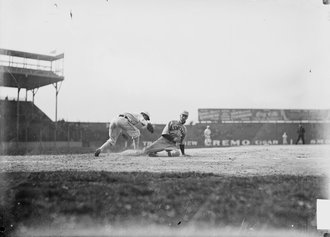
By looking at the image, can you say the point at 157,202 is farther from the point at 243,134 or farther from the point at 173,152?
the point at 243,134

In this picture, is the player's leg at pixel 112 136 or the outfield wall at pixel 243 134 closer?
the player's leg at pixel 112 136

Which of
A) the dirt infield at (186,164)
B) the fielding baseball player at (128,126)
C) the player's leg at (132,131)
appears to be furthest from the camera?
the player's leg at (132,131)

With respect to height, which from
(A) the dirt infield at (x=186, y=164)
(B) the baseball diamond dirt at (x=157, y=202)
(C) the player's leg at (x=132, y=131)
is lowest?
(B) the baseball diamond dirt at (x=157, y=202)

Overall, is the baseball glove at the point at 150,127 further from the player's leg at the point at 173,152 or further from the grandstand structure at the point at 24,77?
the grandstand structure at the point at 24,77

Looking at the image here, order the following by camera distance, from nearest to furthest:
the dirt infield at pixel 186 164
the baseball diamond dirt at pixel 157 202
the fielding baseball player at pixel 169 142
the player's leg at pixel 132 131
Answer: the baseball diamond dirt at pixel 157 202 → the dirt infield at pixel 186 164 → the player's leg at pixel 132 131 → the fielding baseball player at pixel 169 142

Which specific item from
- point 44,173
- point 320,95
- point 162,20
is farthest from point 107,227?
point 320,95

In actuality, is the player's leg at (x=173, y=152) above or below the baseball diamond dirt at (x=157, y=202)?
above

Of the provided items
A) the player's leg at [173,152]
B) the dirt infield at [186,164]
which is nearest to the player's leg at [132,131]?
the dirt infield at [186,164]

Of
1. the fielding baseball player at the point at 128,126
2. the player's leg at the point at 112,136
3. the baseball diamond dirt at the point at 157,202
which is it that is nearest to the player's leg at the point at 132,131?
the fielding baseball player at the point at 128,126
